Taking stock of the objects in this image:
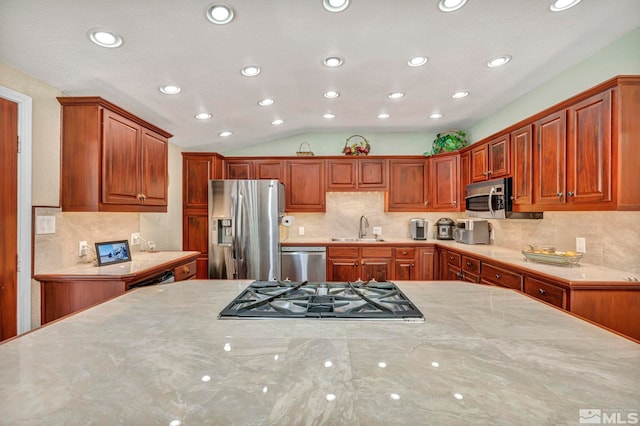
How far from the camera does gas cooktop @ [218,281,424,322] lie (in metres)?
1.13

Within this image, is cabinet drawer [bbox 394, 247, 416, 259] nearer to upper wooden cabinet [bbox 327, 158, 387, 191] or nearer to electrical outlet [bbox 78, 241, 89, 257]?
upper wooden cabinet [bbox 327, 158, 387, 191]

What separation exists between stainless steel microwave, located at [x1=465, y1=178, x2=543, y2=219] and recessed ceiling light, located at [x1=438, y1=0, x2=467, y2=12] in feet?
6.15

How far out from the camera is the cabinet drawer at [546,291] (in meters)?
1.92

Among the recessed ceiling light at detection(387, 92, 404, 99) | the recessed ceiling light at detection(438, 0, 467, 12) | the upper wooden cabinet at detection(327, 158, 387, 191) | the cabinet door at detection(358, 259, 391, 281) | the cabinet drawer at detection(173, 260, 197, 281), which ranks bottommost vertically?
the cabinet door at detection(358, 259, 391, 281)

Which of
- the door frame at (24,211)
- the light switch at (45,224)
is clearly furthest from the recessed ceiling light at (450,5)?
the light switch at (45,224)

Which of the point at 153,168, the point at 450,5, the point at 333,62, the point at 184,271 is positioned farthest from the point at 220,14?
the point at 184,271

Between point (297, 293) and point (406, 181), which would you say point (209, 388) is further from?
point (406, 181)


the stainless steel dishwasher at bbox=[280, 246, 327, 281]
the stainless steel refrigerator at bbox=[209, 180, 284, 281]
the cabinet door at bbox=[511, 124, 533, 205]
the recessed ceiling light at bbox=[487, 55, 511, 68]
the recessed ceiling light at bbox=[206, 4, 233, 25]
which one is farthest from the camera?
the stainless steel dishwasher at bbox=[280, 246, 327, 281]

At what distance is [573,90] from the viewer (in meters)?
2.55

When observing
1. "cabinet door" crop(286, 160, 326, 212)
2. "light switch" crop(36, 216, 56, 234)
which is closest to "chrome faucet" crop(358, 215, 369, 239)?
"cabinet door" crop(286, 160, 326, 212)

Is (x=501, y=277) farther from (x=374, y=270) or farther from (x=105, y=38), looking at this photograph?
(x=105, y=38)

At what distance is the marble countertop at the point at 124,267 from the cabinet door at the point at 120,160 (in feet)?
1.73

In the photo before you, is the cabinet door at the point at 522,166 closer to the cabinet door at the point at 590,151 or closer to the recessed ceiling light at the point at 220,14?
→ the cabinet door at the point at 590,151

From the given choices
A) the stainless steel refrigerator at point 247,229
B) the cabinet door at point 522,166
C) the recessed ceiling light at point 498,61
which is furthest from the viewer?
the stainless steel refrigerator at point 247,229
